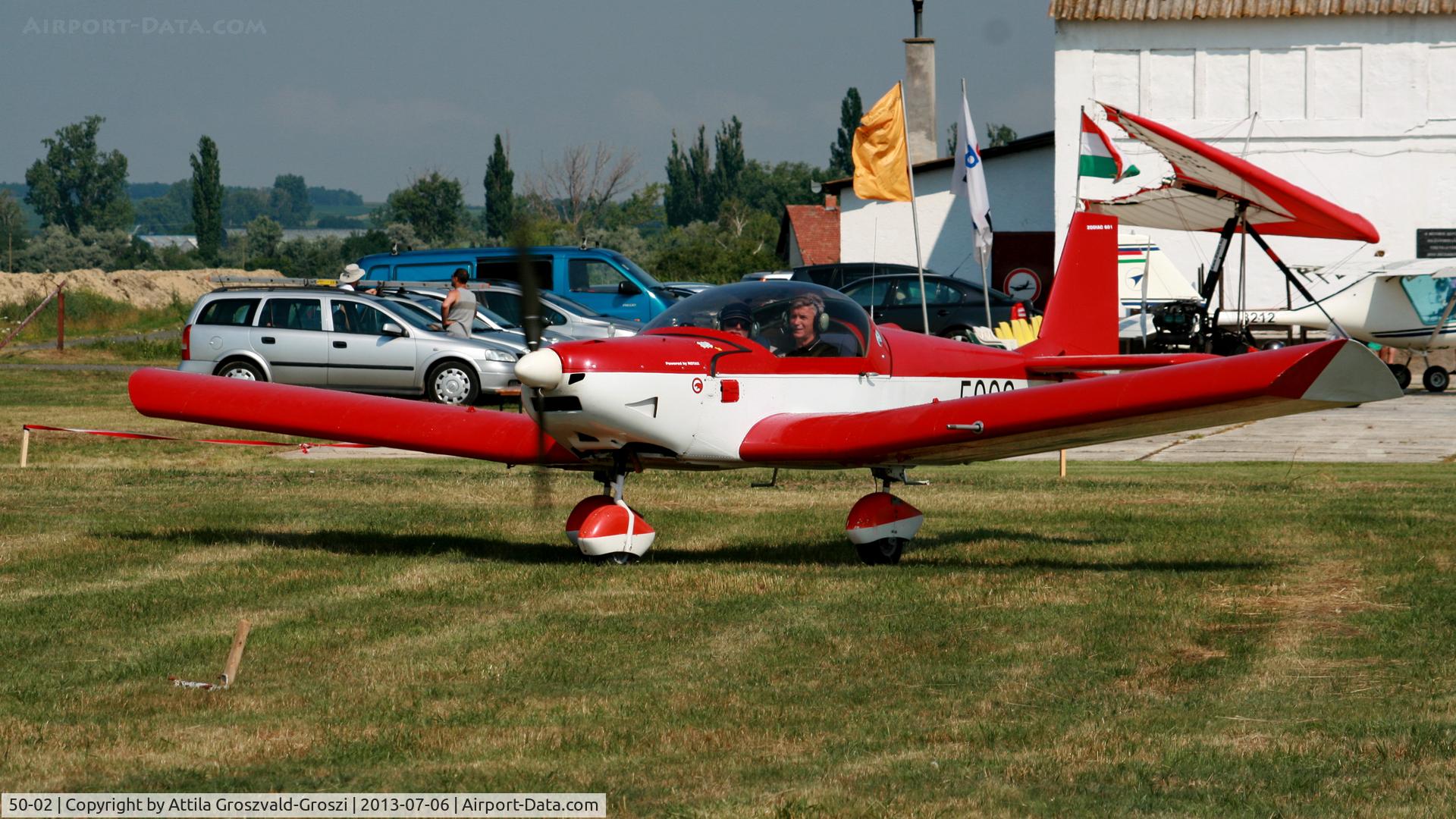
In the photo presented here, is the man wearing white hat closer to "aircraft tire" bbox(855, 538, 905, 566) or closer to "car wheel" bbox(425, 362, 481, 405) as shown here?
A: "car wheel" bbox(425, 362, 481, 405)

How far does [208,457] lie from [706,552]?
844 centimetres

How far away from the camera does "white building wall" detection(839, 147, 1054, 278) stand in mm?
40438

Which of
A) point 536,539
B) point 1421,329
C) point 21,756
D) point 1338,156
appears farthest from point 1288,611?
point 1338,156

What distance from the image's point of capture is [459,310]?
21.7m

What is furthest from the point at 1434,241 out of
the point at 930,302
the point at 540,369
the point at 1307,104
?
the point at 540,369

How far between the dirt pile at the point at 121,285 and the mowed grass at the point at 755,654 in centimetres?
5052

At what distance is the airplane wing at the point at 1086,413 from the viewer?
7.88m

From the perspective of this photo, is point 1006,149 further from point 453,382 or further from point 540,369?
point 540,369

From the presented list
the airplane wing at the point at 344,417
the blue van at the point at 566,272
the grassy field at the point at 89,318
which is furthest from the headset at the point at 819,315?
the grassy field at the point at 89,318

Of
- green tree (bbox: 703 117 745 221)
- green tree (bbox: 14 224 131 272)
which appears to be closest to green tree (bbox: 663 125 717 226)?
green tree (bbox: 703 117 745 221)

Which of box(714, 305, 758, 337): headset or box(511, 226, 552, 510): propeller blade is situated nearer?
box(511, 226, 552, 510): propeller blade

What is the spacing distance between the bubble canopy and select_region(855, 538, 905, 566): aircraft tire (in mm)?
1220

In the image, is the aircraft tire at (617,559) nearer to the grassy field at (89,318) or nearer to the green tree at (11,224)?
the grassy field at (89,318)

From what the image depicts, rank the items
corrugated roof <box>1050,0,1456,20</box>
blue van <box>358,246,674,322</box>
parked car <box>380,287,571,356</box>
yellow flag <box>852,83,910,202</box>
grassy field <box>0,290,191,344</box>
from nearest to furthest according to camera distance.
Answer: parked car <box>380,287,571,356</box> → yellow flag <box>852,83,910,202</box> → blue van <box>358,246,674,322</box> → corrugated roof <box>1050,0,1456,20</box> → grassy field <box>0,290,191,344</box>
